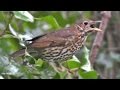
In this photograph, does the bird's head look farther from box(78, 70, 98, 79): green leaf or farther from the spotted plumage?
box(78, 70, 98, 79): green leaf

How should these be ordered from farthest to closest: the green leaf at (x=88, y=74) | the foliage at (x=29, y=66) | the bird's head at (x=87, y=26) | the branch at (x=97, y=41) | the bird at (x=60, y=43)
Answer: the branch at (x=97, y=41) → the bird's head at (x=87, y=26) → the bird at (x=60, y=43) → the green leaf at (x=88, y=74) → the foliage at (x=29, y=66)

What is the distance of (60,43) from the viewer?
7.15 feet

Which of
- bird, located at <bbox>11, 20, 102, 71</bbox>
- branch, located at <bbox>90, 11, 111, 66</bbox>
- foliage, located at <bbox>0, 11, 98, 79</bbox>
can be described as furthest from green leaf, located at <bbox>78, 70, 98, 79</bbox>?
branch, located at <bbox>90, 11, 111, 66</bbox>

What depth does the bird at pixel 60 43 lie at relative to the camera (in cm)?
179

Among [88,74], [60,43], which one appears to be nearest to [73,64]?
[88,74]

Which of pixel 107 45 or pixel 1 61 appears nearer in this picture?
pixel 1 61

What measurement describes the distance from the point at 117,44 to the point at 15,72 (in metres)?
3.67

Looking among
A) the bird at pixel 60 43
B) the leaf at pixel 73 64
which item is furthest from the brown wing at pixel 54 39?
the leaf at pixel 73 64

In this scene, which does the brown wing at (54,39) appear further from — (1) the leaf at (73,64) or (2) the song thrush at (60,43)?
(1) the leaf at (73,64)

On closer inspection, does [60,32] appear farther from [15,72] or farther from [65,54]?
[15,72]

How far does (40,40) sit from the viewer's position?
1.83 metres

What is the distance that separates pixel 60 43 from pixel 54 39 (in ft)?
0.35

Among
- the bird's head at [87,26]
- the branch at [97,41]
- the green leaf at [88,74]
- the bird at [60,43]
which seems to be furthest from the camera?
the branch at [97,41]
